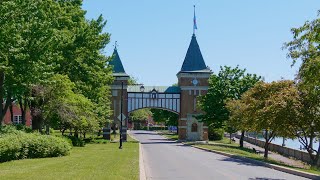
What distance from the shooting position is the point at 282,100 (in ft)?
97.2

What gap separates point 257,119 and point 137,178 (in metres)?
18.7

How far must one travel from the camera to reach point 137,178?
14.9 metres

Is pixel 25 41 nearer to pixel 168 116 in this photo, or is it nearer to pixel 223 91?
pixel 223 91

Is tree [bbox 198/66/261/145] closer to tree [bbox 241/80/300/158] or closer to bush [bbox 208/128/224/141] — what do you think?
bush [bbox 208/128/224/141]

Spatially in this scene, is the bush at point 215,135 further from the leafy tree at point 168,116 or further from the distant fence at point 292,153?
the leafy tree at point 168,116

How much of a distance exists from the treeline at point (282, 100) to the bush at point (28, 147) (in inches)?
487

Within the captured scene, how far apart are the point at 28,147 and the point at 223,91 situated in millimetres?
36679

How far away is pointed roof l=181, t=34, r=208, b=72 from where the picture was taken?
73.7 meters

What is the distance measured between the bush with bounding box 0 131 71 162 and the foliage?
108 feet

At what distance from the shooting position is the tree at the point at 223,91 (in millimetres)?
57188

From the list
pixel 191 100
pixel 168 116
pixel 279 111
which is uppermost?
pixel 191 100

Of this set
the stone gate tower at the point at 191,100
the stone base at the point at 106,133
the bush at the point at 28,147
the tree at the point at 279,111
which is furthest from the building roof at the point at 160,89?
the bush at the point at 28,147

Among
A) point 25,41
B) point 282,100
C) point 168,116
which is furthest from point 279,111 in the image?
point 168,116

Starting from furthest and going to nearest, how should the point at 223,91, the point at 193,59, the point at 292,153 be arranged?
the point at 193,59 → the point at 223,91 → the point at 292,153
